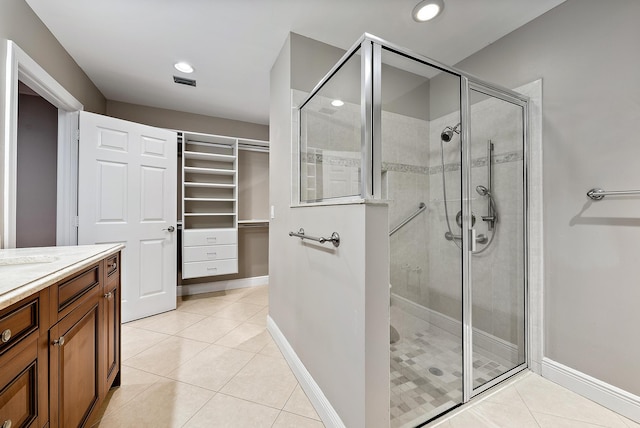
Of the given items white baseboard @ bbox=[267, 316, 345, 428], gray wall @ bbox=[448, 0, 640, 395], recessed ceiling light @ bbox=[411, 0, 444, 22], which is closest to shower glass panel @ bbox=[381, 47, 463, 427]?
white baseboard @ bbox=[267, 316, 345, 428]

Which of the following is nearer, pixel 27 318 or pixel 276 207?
pixel 27 318

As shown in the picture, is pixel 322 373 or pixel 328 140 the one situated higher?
pixel 328 140

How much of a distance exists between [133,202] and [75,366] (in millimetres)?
1931

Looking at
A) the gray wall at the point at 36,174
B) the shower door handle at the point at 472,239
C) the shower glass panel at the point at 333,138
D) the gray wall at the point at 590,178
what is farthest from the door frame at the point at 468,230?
the gray wall at the point at 36,174

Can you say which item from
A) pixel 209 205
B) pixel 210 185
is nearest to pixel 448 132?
pixel 210 185

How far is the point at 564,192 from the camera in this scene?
1587 mm

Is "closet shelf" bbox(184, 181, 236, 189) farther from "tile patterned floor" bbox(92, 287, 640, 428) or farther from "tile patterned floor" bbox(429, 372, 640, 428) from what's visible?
"tile patterned floor" bbox(429, 372, 640, 428)

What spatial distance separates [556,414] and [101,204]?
3.72 meters

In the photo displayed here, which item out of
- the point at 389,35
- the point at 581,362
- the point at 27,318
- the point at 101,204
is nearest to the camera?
→ the point at 27,318

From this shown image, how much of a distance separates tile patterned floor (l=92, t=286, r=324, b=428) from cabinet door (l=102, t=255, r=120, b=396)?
195 millimetres

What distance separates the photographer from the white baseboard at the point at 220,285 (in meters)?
3.34

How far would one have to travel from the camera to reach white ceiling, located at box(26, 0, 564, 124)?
167 cm

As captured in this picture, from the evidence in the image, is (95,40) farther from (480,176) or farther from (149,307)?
(480,176)

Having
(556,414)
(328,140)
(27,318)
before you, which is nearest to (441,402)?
(556,414)
